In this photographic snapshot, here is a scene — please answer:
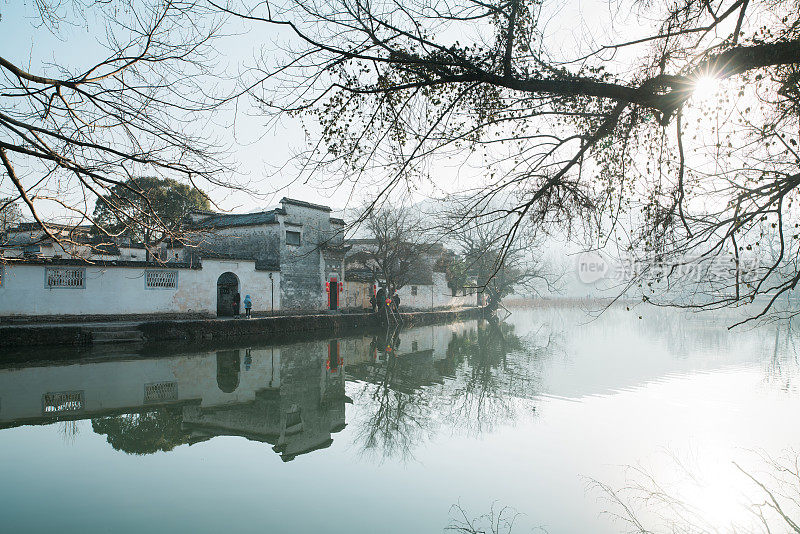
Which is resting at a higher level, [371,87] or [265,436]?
[371,87]

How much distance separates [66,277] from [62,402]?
1037cm

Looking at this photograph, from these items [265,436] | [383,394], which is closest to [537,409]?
[383,394]

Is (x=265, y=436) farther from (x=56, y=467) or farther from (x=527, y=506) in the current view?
(x=527, y=506)

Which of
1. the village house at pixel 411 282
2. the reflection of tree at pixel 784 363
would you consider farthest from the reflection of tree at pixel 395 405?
the village house at pixel 411 282

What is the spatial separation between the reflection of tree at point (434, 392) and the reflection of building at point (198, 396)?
697 millimetres

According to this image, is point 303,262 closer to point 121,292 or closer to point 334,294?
point 334,294

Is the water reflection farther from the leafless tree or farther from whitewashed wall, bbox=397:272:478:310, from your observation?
whitewashed wall, bbox=397:272:478:310

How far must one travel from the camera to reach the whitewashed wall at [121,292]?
15.0 meters

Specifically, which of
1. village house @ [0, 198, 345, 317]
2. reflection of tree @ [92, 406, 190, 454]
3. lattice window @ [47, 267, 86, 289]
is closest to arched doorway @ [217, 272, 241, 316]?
village house @ [0, 198, 345, 317]

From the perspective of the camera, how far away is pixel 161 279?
1836cm

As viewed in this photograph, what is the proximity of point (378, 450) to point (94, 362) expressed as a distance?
27.6 feet

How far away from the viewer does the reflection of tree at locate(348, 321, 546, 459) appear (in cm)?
712

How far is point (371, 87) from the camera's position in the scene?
3641mm

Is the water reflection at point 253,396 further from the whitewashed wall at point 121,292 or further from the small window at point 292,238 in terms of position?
the small window at point 292,238
